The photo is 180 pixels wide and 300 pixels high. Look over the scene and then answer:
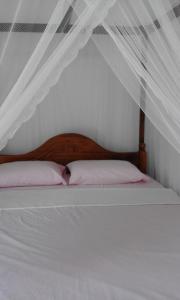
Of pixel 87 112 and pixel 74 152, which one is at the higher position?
pixel 87 112

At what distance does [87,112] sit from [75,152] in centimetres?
40

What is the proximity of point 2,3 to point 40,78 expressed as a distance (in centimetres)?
36

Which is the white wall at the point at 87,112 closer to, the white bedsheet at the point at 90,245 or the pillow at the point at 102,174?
the pillow at the point at 102,174

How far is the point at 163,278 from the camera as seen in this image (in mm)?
1473

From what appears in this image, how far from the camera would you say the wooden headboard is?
3293mm

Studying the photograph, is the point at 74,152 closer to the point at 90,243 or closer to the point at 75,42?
the point at 90,243

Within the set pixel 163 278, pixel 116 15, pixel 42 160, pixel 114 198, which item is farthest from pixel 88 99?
pixel 163 278

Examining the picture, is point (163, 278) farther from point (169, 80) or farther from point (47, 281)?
point (169, 80)

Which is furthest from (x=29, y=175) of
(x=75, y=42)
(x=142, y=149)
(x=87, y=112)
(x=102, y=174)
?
(x=75, y=42)

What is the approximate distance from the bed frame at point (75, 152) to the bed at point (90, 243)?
1.56 ft

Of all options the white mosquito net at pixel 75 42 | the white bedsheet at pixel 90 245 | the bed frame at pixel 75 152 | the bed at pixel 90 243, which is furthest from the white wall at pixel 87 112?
the white mosquito net at pixel 75 42

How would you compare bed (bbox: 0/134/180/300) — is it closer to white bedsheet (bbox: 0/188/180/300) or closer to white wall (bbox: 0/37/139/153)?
white bedsheet (bbox: 0/188/180/300)

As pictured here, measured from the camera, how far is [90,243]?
5.98ft

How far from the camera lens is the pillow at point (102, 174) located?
296cm
